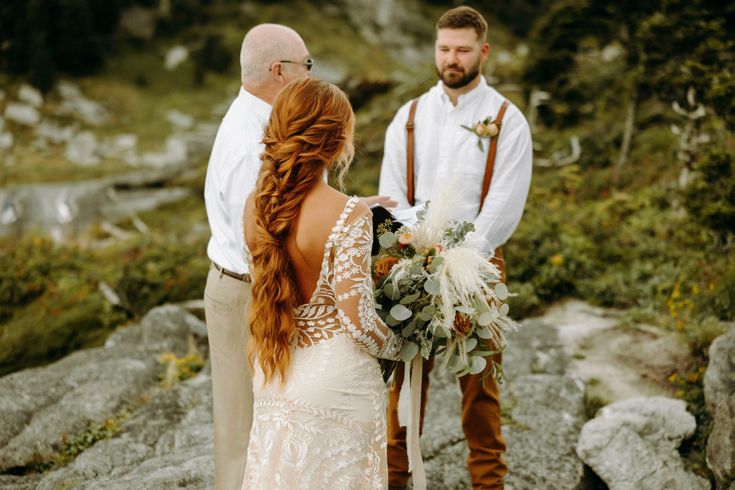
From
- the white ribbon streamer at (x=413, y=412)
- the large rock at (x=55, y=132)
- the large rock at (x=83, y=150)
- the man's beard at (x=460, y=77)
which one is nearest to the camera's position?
the white ribbon streamer at (x=413, y=412)

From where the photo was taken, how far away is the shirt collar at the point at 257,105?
10.8ft

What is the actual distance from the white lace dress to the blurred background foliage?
0.93 m

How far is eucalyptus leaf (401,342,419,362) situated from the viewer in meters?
2.88

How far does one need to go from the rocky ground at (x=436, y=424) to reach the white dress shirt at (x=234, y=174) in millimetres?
1597

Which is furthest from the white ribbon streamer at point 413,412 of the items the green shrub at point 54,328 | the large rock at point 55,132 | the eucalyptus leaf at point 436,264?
the large rock at point 55,132

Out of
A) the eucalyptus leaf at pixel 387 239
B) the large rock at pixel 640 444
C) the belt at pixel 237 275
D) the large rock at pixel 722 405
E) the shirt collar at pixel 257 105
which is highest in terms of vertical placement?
the shirt collar at pixel 257 105

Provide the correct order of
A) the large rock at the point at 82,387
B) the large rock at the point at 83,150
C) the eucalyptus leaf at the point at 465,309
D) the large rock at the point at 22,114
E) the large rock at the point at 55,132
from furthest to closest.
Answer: the large rock at the point at 22,114 < the large rock at the point at 55,132 < the large rock at the point at 83,150 < the large rock at the point at 82,387 < the eucalyptus leaf at the point at 465,309

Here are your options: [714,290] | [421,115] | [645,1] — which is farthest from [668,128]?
[421,115]

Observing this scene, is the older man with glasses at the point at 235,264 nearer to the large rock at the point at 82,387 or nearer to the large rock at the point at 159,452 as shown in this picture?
the large rock at the point at 159,452

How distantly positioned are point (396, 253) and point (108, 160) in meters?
25.0

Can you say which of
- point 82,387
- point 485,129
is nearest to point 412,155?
point 485,129

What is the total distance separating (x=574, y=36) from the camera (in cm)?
1396

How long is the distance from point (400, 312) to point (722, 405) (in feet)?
8.40

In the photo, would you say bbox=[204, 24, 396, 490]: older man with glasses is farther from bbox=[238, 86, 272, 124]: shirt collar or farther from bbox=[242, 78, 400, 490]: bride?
bbox=[242, 78, 400, 490]: bride
